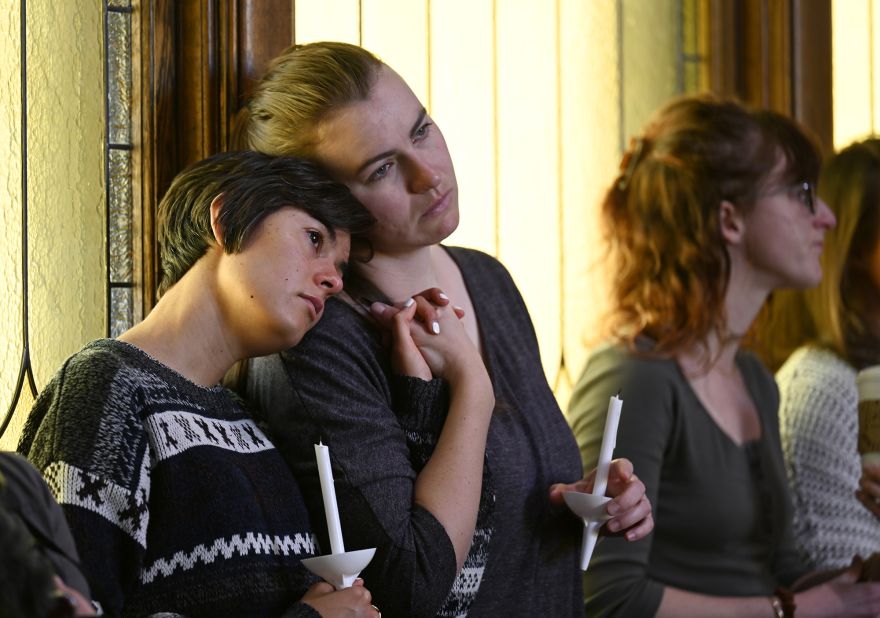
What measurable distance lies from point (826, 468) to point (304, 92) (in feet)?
4.57

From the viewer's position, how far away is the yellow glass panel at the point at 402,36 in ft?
7.51

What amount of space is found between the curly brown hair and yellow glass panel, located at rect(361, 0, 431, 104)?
1.50 ft

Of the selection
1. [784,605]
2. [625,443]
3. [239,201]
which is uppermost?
[239,201]

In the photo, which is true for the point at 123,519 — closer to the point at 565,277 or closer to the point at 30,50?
the point at 30,50

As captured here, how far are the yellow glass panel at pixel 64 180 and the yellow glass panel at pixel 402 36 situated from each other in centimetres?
53

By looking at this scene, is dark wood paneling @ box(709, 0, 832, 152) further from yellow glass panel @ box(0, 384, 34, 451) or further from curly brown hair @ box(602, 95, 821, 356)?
yellow glass panel @ box(0, 384, 34, 451)

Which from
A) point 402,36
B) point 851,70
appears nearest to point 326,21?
point 402,36

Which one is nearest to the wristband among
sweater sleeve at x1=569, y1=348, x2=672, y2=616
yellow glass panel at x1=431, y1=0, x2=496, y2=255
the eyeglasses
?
sweater sleeve at x1=569, y1=348, x2=672, y2=616

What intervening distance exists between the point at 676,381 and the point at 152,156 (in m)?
1.03

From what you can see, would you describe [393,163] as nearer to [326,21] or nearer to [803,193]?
[326,21]

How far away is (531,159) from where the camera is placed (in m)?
2.51

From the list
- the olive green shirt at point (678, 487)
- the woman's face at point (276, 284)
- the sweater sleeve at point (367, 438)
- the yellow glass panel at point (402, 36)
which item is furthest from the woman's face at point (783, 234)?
the woman's face at point (276, 284)

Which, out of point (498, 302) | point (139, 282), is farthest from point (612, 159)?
point (139, 282)

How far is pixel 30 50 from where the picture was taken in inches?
74.9
